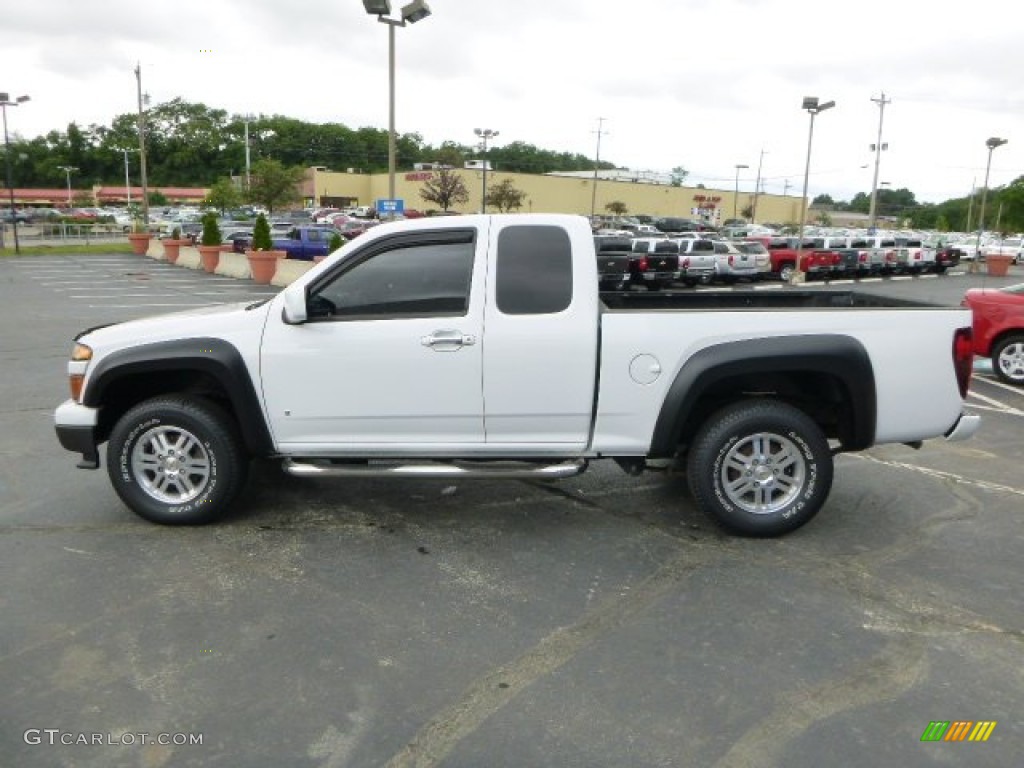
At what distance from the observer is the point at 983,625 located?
390 centimetres

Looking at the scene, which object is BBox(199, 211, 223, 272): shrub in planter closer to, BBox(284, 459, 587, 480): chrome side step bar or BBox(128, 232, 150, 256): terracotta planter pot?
BBox(128, 232, 150, 256): terracotta planter pot

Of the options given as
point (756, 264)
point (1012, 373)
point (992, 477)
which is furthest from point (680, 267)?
point (992, 477)

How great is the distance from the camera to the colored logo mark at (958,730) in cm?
305

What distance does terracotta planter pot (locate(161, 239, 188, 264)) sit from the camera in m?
32.0

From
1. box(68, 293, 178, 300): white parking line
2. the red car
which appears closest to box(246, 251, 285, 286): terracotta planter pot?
box(68, 293, 178, 300): white parking line

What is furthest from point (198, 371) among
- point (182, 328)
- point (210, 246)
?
point (210, 246)

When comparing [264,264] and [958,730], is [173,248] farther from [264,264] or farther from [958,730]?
[958,730]

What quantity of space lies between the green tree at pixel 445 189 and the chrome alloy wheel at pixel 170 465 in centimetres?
6526

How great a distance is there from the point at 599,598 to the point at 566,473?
0.81 meters

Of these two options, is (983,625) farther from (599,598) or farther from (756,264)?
(756,264)

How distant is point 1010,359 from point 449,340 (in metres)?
8.54

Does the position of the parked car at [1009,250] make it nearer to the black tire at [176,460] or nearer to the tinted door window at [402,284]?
the tinted door window at [402,284]

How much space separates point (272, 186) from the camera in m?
63.4

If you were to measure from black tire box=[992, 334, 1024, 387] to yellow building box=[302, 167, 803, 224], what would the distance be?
2829 inches
